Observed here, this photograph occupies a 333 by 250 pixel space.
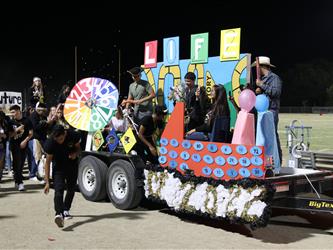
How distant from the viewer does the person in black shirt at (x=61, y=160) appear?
6133 millimetres

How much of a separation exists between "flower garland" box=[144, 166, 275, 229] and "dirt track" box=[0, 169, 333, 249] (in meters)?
0.31

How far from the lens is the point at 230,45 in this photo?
7137 millimetres

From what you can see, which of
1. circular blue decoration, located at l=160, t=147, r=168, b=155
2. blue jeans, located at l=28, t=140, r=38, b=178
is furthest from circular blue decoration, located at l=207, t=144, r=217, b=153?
blue jeans, located at l=28, t=140, r=38, b=178

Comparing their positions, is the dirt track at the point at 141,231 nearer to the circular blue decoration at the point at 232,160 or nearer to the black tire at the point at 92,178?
the black tire at the point at 92,178

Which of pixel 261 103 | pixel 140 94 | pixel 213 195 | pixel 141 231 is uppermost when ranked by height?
pixel 140 94

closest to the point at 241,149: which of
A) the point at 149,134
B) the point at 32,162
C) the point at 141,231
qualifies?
the point at 141,231

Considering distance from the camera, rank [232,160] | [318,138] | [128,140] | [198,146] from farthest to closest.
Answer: [318,138], [128,140], [198,146], [232,160]

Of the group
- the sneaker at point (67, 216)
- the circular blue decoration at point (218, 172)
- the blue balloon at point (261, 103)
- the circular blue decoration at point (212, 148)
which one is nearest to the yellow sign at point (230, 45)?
the blue balloon at point (261, 103)

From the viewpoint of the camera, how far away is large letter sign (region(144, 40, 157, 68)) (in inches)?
343

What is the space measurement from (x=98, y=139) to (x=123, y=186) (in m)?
1.24

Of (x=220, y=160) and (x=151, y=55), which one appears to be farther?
(x=151, y=55)

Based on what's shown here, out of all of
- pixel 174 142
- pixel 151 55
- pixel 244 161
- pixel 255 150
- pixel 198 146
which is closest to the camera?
pixel 255 150

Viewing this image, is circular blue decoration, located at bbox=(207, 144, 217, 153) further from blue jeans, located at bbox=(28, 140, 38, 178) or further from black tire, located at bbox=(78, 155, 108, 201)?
blue jeans, located at bbox=(28, 140, 38, 178)

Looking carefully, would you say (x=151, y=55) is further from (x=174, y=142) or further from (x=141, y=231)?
(x=141, y=231)
